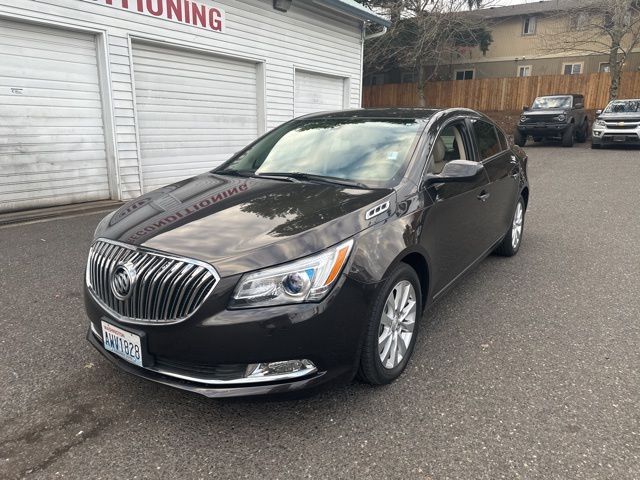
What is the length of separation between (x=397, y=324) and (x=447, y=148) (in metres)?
1.52

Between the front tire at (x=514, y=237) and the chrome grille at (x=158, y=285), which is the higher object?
the chrome grille at (x=158, y=285)

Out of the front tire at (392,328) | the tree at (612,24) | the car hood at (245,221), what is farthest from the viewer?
the tree at (612,24)

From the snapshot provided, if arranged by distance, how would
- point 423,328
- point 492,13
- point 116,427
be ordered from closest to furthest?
point 116,427
point 423,328
point 492,13

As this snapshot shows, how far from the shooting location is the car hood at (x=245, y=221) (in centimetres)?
228

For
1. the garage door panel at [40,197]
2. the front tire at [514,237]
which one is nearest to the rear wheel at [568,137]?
the front tire at [514,237]

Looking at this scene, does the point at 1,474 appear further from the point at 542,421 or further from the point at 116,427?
the point at 542,421

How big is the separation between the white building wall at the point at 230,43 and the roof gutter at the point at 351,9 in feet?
0.95

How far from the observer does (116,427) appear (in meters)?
2.42

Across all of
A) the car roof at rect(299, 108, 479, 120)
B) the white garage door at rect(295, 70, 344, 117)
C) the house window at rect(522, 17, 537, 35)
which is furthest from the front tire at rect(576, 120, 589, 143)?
the car roof at rect(299, 108, 479, 120)

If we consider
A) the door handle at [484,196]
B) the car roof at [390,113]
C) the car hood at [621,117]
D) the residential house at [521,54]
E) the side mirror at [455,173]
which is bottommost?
the door handle at [484,196]

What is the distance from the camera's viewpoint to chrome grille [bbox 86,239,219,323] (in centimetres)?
220

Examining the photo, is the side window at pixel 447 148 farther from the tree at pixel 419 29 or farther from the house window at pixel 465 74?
the house window at pixel 465 74

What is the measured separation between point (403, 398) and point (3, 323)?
2.98m

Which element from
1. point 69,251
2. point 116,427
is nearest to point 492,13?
point 69,251
